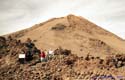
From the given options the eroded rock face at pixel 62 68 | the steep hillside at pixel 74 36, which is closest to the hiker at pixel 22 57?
the eroded rock face at pixel 62 68

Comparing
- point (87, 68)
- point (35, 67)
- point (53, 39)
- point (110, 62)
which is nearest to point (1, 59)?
point (35, 67)

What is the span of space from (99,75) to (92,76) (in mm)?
449

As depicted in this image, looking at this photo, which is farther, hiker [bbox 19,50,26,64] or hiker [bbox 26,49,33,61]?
hiker [bbox 26,49,33,61]

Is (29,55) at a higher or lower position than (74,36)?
lower

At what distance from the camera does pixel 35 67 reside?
66.4ft

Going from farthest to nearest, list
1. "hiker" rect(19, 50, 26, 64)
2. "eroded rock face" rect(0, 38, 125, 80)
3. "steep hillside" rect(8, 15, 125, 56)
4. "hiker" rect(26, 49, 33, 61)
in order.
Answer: "steep hillside" rect(8, 15, 125, 56)
"hiker" rect(26, 49, 33, 61)
"hiker" rect(19, 50, 26, 64)
"eroded rock face" rect(0, 38, 125, 80)

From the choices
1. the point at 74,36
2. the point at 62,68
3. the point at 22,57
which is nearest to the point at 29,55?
the point at 22,57

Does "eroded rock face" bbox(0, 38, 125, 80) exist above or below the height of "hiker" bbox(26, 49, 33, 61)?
below

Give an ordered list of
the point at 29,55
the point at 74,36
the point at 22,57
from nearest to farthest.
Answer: the point at 22,57, the point at 29,55, the point at 74,36

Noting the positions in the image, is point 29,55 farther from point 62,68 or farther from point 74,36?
point 74,36

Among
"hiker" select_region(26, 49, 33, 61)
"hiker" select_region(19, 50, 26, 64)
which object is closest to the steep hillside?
"hiker" select_region(26, 49, 33, 61)

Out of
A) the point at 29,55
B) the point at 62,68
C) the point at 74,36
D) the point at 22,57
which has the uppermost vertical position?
the point at 74,36

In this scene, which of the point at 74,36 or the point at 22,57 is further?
the point at 74,36

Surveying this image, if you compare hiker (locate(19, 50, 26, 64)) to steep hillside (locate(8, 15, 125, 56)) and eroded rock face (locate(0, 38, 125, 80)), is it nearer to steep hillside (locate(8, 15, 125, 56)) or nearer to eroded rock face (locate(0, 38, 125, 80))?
eroded rock face (locate(0, 38, 125, 80))
